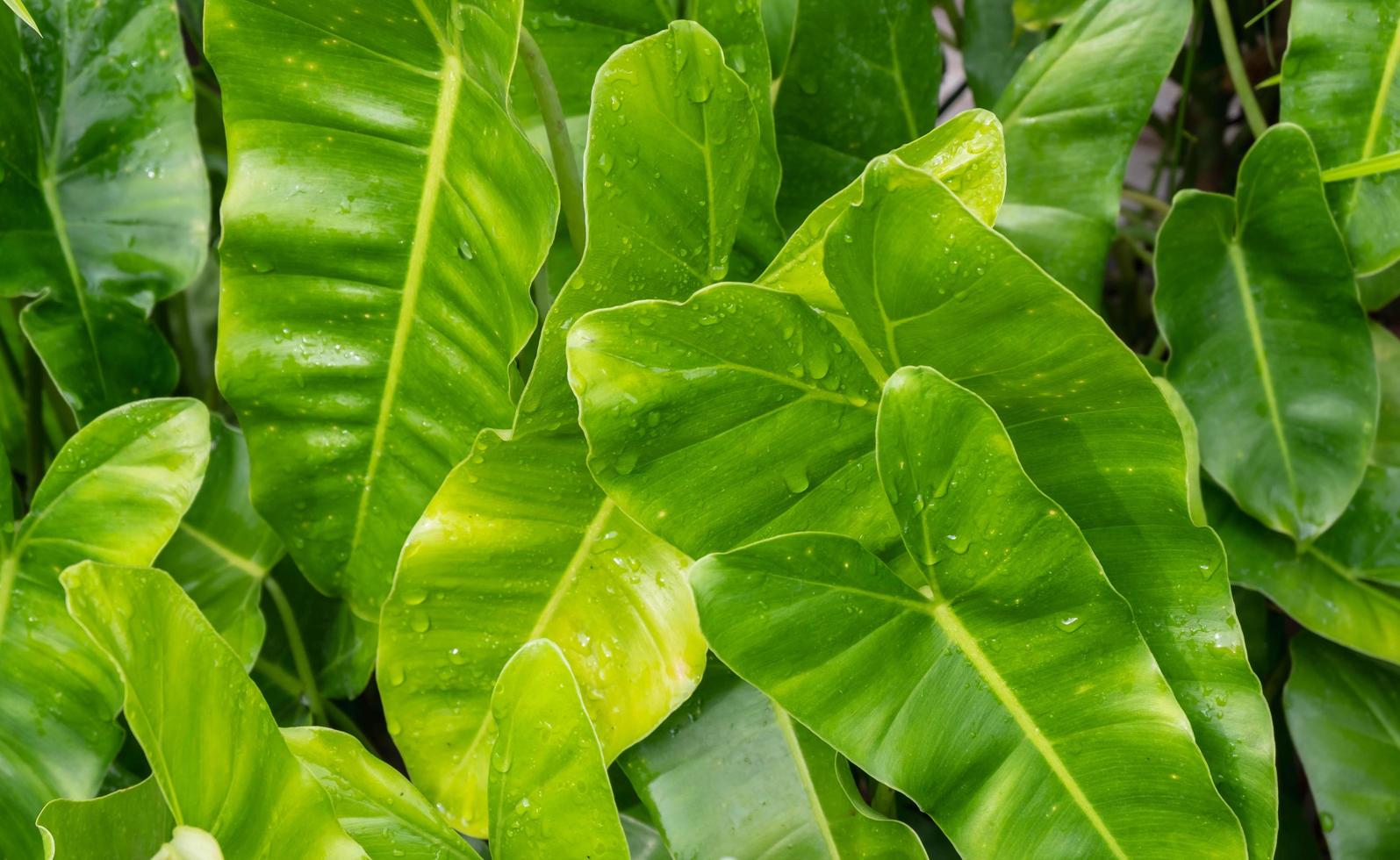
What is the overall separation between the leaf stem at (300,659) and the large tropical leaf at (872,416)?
0.44 m

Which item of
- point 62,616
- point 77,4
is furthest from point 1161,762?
point 77,4

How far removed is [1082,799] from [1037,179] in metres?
0.58

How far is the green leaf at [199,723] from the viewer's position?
1.56 feet

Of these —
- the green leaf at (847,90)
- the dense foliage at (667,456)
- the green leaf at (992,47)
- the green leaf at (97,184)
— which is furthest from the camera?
the green leaf at (992,47)

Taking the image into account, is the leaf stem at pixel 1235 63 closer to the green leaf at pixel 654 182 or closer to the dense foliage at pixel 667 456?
the dense foliage at pixel 667 456

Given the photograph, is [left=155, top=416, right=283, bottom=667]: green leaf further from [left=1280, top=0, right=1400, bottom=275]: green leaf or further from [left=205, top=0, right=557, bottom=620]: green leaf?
[left=1280, top=0, right=1400, bottom=275]: green leaf

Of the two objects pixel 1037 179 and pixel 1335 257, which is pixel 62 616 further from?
pixel 1335 257

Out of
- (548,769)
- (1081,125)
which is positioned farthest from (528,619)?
(1081,125)

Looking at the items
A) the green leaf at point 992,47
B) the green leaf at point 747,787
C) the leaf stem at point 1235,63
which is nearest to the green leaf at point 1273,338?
the leaf stem at point 1235,63

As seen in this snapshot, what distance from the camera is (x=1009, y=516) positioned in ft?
1.81

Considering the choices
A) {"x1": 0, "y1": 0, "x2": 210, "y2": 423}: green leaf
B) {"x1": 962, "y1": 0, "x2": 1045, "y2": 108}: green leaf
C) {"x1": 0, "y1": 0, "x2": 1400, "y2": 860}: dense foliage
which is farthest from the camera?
{"x1": 962, "y1": 0, "x2": 1045, "y2": 108}: green leaf

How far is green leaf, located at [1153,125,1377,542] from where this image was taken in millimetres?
814

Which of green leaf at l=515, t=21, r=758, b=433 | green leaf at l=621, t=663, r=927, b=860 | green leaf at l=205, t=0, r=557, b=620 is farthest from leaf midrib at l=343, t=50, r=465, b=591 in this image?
green leaf at l=621, t=663, r=927, b=860

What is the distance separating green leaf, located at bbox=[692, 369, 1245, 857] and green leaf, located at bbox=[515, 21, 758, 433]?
0.18m
